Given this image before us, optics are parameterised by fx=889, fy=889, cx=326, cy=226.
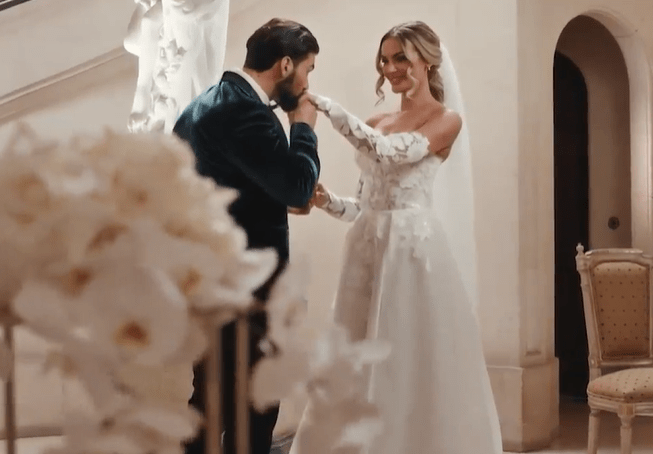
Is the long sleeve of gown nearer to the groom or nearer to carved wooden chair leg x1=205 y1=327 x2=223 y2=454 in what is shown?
the groom

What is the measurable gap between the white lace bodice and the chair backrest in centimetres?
107

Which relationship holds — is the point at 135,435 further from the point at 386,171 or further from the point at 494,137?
the point at 494,137

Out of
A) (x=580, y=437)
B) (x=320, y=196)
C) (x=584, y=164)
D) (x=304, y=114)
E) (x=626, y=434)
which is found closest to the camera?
(x=304, y=114)

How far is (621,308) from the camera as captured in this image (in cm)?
423

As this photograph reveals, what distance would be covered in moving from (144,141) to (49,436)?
4836 mm

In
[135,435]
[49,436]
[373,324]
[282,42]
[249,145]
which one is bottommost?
[49,436]

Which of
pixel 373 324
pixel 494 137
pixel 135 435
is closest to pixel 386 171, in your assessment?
pixel 373 324

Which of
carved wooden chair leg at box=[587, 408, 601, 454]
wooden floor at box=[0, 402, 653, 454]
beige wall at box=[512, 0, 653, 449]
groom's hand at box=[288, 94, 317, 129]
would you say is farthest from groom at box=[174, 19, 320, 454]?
beige wall at box=[512, 0, 653, 449]

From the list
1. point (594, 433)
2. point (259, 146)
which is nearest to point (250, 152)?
point (259, 146)

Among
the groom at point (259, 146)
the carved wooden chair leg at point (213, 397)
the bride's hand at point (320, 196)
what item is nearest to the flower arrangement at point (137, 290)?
the carved wooden chair leg at point (213, 397)

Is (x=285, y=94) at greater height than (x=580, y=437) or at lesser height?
greater

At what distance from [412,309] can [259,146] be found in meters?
1.34

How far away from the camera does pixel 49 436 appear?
5.09 m

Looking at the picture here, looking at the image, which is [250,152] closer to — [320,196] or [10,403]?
[320,196]
